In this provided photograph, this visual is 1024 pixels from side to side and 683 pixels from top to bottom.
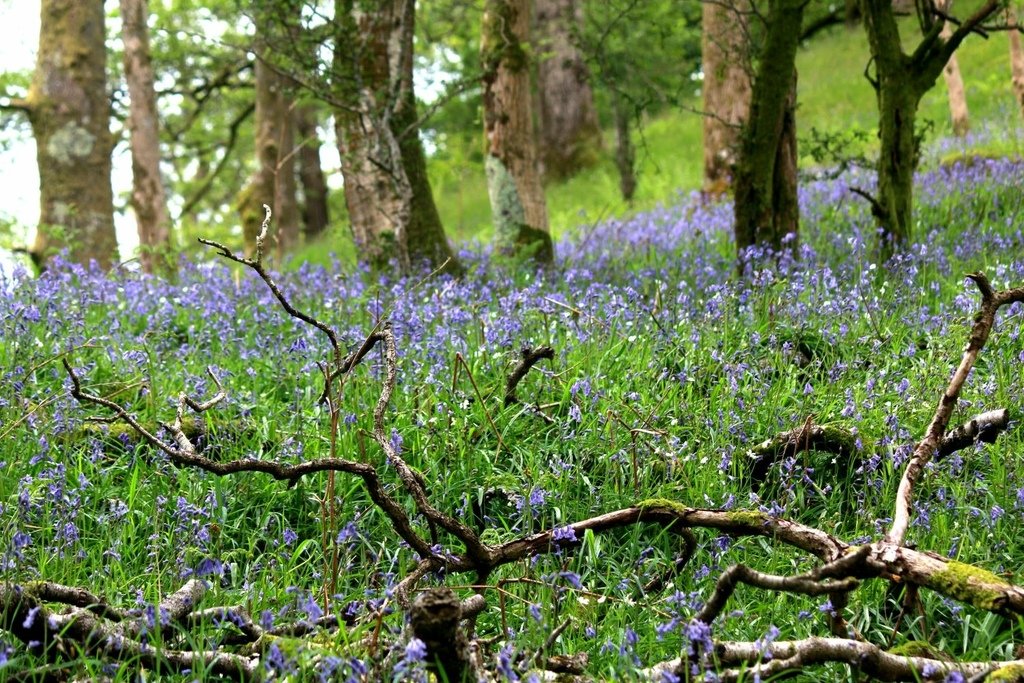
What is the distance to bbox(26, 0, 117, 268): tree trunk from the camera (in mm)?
8844

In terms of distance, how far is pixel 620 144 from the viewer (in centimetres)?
1362

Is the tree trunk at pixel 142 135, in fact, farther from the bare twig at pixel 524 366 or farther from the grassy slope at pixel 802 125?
the bare twig at pixel 524 366

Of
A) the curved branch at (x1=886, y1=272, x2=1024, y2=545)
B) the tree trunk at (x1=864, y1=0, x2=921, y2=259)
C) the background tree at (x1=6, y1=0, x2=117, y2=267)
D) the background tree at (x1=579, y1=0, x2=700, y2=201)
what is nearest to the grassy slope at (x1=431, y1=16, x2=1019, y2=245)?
the background tree at (x1=579, y1=0, x2=700, y2=201)

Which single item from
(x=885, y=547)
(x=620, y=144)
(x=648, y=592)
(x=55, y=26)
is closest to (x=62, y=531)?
(x=648, y=592)

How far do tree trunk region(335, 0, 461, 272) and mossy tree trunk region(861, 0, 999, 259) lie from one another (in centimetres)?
327

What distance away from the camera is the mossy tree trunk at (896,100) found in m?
6.24

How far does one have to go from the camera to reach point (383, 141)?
23.1 feet

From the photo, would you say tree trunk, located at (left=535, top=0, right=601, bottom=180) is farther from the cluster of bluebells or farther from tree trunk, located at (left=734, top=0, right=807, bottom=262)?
the cluster of bluebells

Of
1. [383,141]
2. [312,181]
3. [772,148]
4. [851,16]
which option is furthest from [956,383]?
[851,16]

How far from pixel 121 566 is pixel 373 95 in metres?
5.06

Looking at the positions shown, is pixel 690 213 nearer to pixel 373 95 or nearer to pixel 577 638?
pixel 373 95

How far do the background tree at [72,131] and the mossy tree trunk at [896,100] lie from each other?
22.9 feet

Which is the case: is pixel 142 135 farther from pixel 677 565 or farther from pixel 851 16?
pixel 851 16

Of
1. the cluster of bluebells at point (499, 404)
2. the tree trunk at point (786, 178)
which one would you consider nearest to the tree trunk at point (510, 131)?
the cluster of bluebells at point (499, 404)
